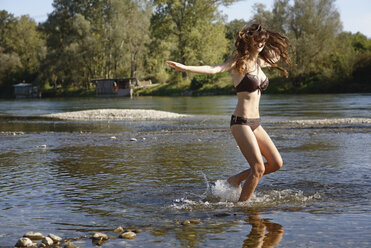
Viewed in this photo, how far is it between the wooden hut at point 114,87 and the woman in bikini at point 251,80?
75.0 metres

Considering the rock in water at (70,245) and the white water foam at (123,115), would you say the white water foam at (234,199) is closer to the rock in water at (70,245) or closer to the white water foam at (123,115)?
the rock in water at (70,245)

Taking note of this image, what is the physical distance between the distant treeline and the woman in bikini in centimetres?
5101

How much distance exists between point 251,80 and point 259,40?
1.88 ft

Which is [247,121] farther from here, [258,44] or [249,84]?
[258,44]

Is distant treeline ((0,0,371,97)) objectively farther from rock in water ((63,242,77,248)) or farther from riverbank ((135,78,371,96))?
rock in water ((63,242,77,248))

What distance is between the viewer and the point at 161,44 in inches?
2950

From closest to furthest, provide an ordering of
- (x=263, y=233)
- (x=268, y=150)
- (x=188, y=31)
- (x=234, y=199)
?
1. (x=263, y=233)
2. (x=268, y=150)
3. (x=234, y=199)
4. (x=188, y=31)

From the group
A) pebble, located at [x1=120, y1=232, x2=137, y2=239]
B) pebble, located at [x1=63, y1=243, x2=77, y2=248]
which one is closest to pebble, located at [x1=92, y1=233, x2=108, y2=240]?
pebble, located at [x1=120, y1=232, x2=137, y2=239]

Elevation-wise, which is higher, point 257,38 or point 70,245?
point 257,38

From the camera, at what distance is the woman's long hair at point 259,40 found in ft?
21.9

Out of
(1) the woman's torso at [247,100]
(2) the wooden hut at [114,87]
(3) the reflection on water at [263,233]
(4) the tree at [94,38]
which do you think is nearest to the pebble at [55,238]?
(3) the reflection on water at [263,233]

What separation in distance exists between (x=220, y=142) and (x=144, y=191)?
7.55 m

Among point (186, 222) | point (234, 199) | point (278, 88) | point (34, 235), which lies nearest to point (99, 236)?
point (34, 235)

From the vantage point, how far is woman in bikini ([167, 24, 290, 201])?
669 centimetres
